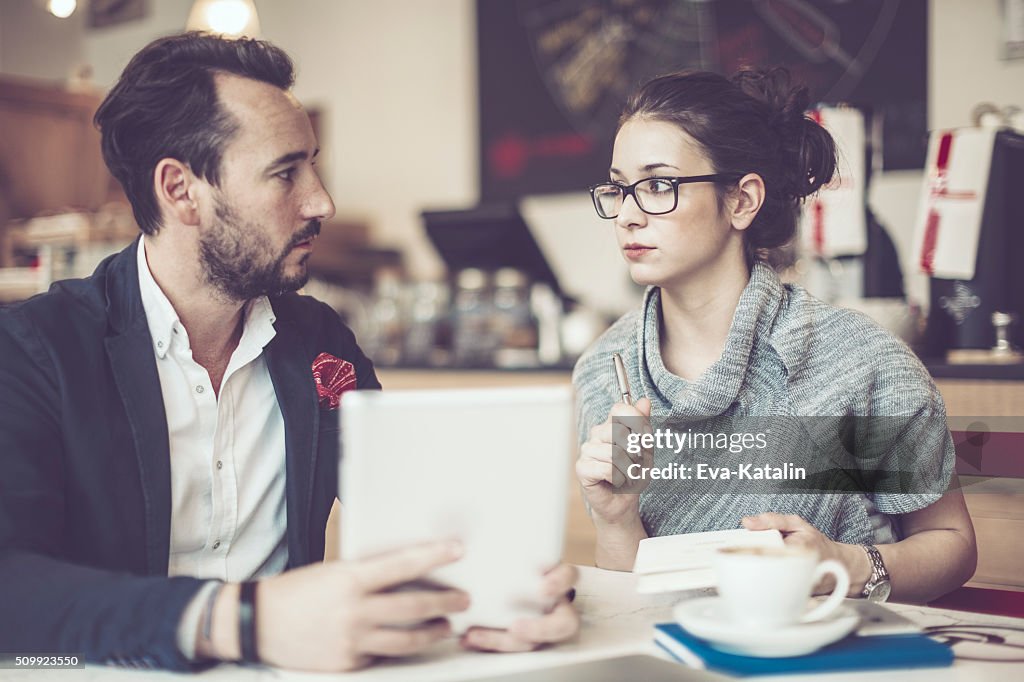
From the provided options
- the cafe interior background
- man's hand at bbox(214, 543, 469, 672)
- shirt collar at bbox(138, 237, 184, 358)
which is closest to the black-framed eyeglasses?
the cafe interior background

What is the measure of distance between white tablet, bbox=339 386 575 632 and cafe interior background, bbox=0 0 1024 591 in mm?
822

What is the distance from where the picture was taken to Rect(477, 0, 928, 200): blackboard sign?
116 inches

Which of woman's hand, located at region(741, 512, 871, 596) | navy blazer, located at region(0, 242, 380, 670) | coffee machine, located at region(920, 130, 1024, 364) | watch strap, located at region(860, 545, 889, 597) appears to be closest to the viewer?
navy blazer, located at region(0, 242, 380, 670)

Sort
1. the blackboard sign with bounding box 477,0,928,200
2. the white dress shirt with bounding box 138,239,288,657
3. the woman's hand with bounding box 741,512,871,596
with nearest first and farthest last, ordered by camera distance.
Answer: the woman's hand with bounding box 741,512,871,596, the white dress shirt with bounding box 138,239,288,657, the blackboard sign with bounding box 477,0,928,200

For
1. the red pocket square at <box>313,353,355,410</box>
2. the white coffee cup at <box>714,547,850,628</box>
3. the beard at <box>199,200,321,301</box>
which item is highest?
the beard at <box>199,200,321,301</box>

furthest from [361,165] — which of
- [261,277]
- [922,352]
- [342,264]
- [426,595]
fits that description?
[426,595]

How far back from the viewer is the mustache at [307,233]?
143 centimetres

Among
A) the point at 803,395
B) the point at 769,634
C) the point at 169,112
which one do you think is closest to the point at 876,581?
the point at 803,395

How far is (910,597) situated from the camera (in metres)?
1.20

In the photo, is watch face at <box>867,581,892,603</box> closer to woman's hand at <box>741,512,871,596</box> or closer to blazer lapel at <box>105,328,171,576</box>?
woman's hand at <box>741,512,871,596</box>

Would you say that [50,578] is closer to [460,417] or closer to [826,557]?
[460,417]

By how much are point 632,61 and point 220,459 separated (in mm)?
2538

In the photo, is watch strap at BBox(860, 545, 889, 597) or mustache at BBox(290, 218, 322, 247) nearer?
watch strap at BBox(860, 545, 889, 597)

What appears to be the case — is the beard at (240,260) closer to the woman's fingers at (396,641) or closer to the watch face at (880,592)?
the woman's fingers at (396,641)
